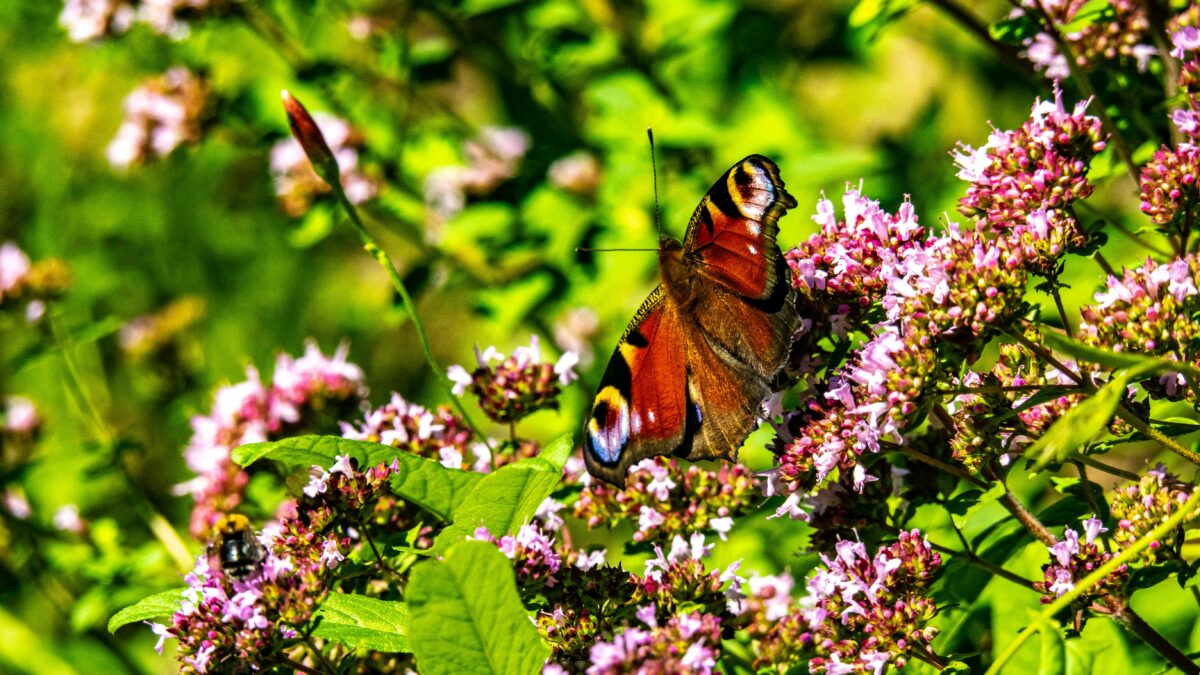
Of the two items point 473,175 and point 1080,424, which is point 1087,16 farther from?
point 473,175

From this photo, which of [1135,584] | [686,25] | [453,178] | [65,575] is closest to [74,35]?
[453,178]

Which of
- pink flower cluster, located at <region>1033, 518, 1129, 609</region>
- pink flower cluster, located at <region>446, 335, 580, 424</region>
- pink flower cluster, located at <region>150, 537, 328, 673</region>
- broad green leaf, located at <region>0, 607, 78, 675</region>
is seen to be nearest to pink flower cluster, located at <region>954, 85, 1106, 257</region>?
pink flower cluster, located at <region>1033, 518, 1129, 609</region>

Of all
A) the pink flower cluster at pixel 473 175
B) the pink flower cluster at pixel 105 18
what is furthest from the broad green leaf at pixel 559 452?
the pink flower cluster at pixel 105 18

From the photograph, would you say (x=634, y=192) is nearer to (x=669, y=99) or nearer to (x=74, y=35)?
(x=669, y=99)

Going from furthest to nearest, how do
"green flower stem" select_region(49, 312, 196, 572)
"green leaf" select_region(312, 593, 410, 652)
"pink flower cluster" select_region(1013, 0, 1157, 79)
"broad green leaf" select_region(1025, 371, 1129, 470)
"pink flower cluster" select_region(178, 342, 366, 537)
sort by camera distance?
"green flower stem" select_region(49, 312, 196, 572) < "pink flower cluster" select_region(178, 342, 366, 537) < "pink flower cluster" select_region(1013, 0, 1157, 79) < "green leaf" select_region(312, 593, 410, 652) < "broad green leaf" select_region(1025, 371, 1129, 470)

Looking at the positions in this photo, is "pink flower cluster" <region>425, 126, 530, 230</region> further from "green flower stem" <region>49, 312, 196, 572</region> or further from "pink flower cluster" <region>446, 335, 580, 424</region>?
"pink flower cluster" <region>446, 335, 580, 424</region>
